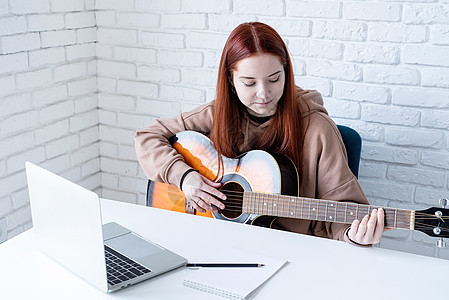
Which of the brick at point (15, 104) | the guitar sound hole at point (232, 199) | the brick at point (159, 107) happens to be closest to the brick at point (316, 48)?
the brick at point (159, 107)

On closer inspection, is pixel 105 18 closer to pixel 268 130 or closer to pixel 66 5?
pixel 66 5

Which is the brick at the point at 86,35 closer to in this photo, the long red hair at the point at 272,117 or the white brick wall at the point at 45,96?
the white brick wall at the point at 45,96

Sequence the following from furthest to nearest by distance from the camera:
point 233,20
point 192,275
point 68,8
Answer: point 68,8 < point 233,20 < point 192,275

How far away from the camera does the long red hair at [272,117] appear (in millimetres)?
1627

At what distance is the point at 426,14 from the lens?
1.90m

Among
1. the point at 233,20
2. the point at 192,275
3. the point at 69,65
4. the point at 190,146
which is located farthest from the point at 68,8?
the point at 192,275

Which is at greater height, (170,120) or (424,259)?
(170,120)

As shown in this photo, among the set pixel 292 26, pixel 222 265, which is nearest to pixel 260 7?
pixel 292 26

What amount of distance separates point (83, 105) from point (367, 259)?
5.61ft

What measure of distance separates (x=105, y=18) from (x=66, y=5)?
0.69 feet

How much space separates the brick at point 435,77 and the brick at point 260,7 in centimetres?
59

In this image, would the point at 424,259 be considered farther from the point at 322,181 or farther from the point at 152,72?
the point at 152,72

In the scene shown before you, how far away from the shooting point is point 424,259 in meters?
1.27

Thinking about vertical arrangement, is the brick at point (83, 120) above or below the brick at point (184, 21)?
below
